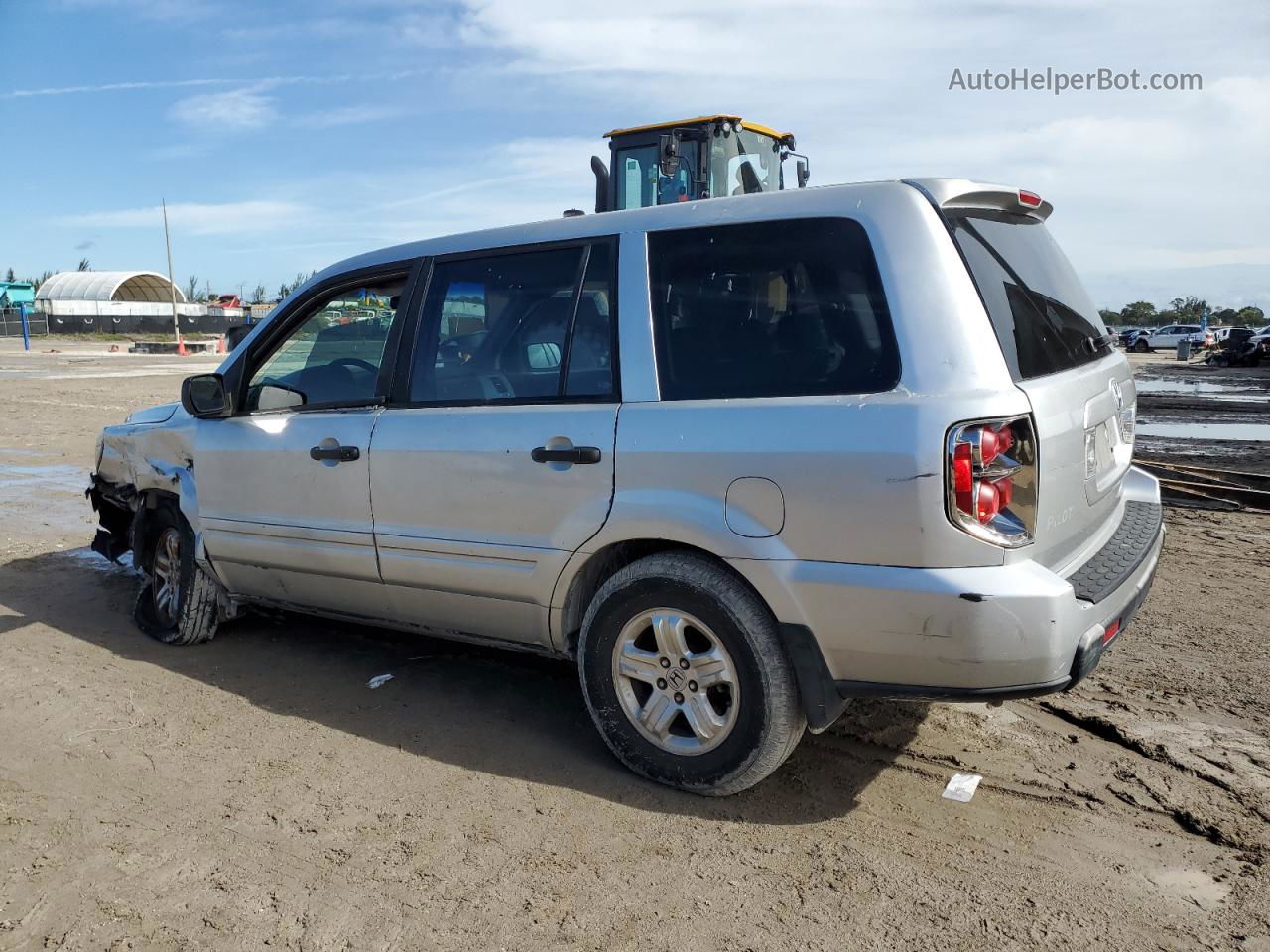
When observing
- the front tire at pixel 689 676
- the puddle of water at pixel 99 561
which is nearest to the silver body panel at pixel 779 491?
the front tire at pixel 689 676

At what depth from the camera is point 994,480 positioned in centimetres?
288

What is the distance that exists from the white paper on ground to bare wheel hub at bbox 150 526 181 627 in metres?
3.71

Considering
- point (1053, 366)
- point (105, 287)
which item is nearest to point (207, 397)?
point (1053, 366)

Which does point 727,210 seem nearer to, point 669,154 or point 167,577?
point 167,577

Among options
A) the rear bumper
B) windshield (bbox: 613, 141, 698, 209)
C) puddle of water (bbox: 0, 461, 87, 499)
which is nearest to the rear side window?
the rear bumper

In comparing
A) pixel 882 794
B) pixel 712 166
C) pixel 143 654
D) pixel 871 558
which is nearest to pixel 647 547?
pixel 871 558

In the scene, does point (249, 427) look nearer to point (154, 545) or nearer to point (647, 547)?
point (154, 545)

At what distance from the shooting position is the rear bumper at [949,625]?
2.84 metres

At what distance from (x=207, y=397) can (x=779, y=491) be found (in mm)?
2877

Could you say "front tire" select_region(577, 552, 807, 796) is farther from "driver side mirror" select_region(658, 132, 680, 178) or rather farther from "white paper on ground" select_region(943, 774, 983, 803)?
"driver side mirror" select_region(658, 132, 680, 178)

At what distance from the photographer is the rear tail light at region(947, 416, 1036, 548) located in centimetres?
284

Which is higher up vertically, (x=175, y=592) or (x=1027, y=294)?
(x=1027, y=294)

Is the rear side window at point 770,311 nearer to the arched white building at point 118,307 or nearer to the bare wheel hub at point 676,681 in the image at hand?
the bare wheel hub at point 676,681

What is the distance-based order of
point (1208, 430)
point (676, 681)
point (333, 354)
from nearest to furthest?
point (676, 681), point (333, 354), point (1208, 430)
